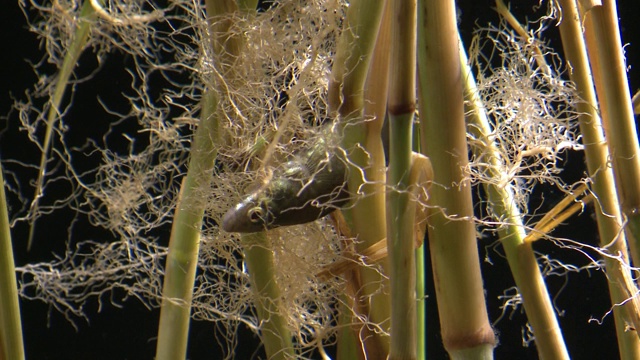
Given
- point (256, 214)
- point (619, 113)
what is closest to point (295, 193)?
A: point (256, 214)

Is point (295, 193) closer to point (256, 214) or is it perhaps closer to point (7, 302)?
point (256, 214)

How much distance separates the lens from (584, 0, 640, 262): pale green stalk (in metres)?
0.24

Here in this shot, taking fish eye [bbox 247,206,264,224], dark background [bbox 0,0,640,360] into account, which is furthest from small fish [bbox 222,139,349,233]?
dark background [bbox 0,0,640,360]

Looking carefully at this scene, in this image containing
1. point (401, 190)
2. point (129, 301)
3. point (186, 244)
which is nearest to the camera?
point (401, 190)

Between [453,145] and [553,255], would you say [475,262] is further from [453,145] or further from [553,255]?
[553,255]

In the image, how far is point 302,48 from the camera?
1.01 ft

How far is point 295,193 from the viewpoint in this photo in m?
0.26

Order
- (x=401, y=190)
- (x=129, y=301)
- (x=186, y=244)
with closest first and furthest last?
(x=401, y=190)
(x=186, y=244)
(x=129, y=301)

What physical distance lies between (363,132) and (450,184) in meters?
0.05

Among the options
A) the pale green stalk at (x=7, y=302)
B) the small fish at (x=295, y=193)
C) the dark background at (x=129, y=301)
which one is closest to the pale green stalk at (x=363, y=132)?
the small fish at (x=295, y=193)

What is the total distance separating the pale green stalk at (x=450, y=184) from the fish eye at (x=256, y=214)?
7 cm

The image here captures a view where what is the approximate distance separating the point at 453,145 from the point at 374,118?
5 centimetres


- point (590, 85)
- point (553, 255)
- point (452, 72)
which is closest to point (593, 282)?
point (553, 255)

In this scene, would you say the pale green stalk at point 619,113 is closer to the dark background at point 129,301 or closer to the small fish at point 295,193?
the small fish at point 295,193
